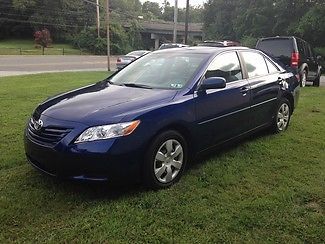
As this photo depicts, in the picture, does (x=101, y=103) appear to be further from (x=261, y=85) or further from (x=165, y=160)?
(x=261, y=85)

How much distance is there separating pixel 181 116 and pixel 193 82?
0.53 metres

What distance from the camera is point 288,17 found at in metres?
31.0

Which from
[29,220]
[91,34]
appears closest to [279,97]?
[29,220]

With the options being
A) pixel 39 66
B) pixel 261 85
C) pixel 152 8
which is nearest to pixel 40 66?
pixel 39 66

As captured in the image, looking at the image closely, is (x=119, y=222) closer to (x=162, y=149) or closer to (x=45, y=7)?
(x=162, y=149)

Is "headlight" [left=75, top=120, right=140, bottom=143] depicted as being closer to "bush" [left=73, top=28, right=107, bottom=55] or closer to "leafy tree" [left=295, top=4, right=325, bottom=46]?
"leafy tree" [left=295, top=4, right=325, bottom=46]

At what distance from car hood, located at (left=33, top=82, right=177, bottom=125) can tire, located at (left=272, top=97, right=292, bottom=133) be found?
2.46 m

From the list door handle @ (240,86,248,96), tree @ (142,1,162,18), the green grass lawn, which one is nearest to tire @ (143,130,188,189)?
the green grass lawn

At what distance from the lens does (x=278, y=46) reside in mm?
12023

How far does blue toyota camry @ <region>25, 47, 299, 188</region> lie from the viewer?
349 centimetres

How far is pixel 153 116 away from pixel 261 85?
228cm

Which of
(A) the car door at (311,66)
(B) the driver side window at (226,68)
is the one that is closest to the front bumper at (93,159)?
(B) the driver side window at (226,68)

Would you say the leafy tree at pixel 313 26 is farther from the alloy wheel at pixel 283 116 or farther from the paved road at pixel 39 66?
the alloy wheel at pixel 283 116

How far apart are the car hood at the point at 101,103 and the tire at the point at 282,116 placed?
246 cm
